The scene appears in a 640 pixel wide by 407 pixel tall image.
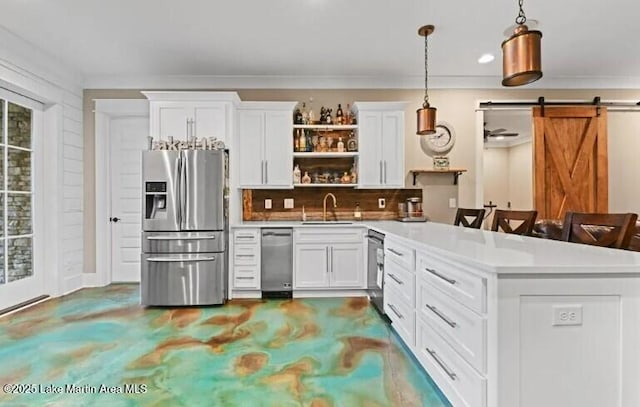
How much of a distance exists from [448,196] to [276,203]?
7.47 ft

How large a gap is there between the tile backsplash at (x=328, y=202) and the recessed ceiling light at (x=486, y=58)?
1.69 m

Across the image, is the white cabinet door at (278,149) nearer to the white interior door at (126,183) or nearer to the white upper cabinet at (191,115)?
the white upper cabinet at (191,115)

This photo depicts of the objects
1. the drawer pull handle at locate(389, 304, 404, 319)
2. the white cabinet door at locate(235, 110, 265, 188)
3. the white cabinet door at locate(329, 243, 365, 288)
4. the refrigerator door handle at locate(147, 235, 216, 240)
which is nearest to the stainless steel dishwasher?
the white cabinet door at locate(329, 243, 365, 288)

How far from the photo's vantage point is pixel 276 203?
16.3 feet

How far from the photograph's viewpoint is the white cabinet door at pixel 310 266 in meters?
4.34

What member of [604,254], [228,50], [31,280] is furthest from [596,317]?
[31,280]

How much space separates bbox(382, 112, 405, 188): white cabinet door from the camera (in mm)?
4676

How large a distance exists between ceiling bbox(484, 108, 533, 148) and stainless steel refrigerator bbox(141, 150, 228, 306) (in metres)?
3.76

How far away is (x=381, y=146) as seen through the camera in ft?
15.4

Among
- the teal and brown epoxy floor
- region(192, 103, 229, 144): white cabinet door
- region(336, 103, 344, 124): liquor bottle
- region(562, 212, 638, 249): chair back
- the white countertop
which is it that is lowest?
the teal and brown epoxy floor

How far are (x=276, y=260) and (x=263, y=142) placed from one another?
4.72 ft

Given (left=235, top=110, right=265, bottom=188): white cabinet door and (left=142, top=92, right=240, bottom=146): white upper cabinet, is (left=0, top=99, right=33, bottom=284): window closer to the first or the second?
(left=142, top=92, right=240, bottom=146): white upper cabinet

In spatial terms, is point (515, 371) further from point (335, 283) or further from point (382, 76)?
point (382, 76)

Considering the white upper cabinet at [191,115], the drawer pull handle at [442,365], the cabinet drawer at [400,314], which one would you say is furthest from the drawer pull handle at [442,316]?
the white upper cabinet at [191,115]
